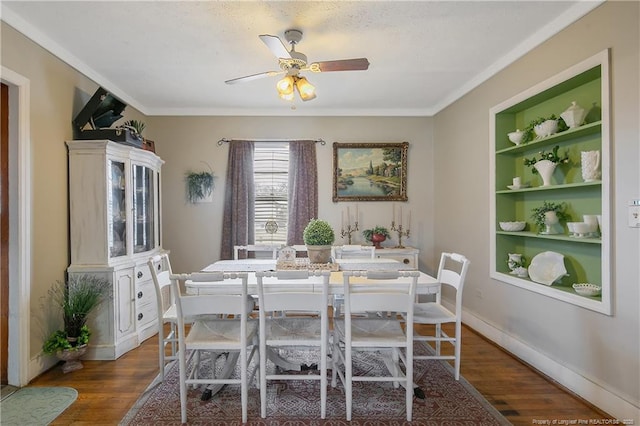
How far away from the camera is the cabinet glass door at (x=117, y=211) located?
118 inches

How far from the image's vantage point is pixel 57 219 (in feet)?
9.12

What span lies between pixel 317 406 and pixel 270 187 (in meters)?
2.94

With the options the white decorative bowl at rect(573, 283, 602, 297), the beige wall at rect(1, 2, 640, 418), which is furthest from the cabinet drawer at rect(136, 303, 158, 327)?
the white decorative bowl at rect(573, 283, 602, 297)

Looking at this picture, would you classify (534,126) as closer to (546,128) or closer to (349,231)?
(546,128)

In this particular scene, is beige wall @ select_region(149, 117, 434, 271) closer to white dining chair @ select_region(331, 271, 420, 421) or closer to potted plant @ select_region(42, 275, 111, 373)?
potted plant @ select_region(42, 275, 111, 373)

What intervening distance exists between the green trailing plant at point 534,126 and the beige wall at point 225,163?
169 cm

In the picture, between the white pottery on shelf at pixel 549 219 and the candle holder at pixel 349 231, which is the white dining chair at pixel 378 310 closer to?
the white pottery on shelf at pixel 549 219

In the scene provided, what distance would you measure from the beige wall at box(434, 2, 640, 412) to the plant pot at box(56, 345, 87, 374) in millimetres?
3667

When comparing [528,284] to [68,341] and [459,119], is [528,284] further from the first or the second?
[68,341]

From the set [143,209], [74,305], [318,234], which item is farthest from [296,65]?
[74,305]

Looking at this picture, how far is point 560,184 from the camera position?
2654 millimetres

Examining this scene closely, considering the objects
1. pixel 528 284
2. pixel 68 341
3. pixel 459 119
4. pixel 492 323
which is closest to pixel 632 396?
pixel 528 284

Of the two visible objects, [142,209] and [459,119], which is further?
[459,119]

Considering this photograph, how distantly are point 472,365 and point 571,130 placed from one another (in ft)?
6.47
